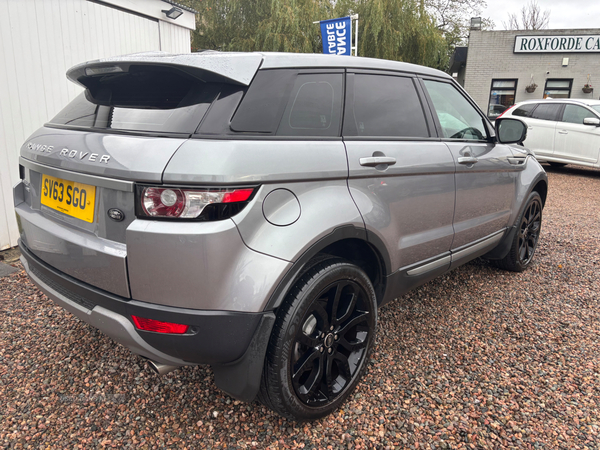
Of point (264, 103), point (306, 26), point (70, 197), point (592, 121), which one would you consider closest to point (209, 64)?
point (264, 103)

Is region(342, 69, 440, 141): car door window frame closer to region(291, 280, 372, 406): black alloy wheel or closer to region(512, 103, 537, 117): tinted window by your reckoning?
region(291, 280, 372, 406): black alloy wheel

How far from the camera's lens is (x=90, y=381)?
7.79 feet

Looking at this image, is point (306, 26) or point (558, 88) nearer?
point (306, 26)

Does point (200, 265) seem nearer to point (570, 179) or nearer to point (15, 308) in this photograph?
point (15, 308)

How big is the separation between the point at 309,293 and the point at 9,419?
159cm

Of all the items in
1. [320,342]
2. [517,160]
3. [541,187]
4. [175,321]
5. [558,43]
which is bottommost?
[320,342]

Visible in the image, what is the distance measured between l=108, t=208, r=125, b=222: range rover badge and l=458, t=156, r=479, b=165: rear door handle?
2096 millimetres

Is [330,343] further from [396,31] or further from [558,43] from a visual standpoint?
[558,43]

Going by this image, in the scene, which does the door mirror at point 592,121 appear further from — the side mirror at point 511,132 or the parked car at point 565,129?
the side mirror at point 511,132

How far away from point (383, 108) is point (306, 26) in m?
14.3

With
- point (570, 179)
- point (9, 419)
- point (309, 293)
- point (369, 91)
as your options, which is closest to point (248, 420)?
point (309, 293)

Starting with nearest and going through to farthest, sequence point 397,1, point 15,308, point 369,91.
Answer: point 369,91, point 15,308, point 397,1

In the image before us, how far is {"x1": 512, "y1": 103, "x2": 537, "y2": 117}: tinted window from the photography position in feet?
34.7

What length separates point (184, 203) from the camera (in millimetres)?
1590
